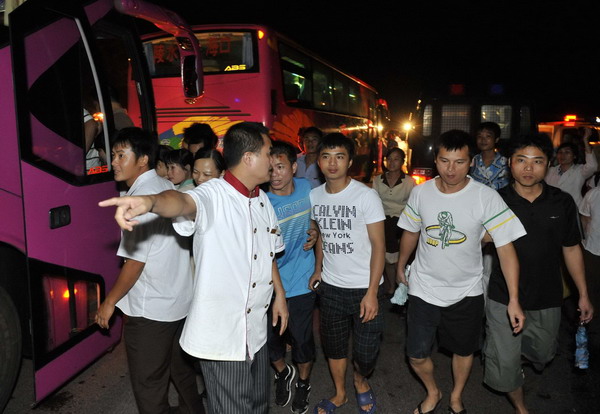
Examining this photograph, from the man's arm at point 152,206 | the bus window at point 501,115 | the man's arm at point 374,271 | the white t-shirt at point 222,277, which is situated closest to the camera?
the man's arm at point 152,206

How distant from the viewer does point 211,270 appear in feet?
7.29

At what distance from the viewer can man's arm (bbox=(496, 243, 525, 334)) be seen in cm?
305

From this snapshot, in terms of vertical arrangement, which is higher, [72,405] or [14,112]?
[14,112]

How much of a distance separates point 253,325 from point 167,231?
0.81m

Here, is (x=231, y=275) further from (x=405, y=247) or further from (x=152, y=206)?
(x=405, y=247)

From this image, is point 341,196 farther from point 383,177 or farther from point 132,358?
point 383,177

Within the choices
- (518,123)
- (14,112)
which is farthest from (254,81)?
(14,112)

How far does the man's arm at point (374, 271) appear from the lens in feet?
10.7

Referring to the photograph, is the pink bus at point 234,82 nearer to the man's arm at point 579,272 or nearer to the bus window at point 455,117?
the bus window at point 455,117

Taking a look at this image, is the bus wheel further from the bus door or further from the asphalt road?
the asphalt road

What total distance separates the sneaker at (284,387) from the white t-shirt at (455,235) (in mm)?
1237

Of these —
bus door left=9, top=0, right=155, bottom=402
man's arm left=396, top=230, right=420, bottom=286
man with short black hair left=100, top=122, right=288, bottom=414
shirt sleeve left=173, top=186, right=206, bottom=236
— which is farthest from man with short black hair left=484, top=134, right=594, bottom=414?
bus door left=9, top=0, right=155, bottom=402

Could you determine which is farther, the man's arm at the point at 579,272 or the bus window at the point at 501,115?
the bus window at the point at 501,115

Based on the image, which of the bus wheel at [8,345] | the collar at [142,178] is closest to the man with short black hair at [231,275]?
the collar at [142,178]
